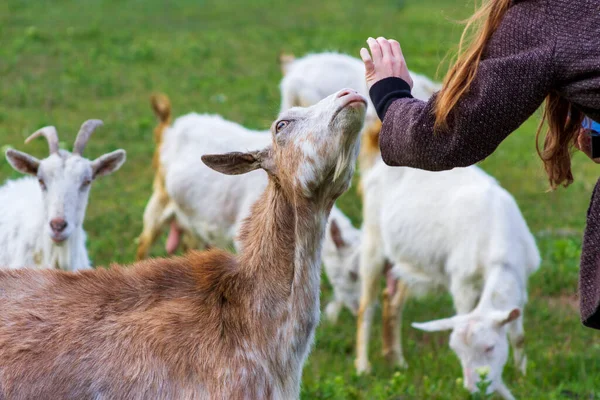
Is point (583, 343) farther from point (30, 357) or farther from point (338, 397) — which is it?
point (30, 357)

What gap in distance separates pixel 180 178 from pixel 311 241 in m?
5.13

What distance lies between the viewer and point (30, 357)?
330cm

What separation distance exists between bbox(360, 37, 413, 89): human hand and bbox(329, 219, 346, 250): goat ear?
5579 mm

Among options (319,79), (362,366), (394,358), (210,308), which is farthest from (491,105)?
(319,79)

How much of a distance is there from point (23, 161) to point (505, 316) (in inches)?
131

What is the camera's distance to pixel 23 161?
6168 mm

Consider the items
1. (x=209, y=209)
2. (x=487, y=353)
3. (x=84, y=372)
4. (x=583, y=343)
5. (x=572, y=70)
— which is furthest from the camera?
(x=209, y=209)

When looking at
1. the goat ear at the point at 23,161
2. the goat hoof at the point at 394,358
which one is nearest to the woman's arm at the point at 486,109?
the goat ear at the point at 23,161

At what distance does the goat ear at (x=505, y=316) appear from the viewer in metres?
5.96

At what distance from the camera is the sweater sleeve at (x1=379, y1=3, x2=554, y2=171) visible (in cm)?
262

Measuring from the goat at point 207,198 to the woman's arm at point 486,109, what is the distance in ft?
17.5

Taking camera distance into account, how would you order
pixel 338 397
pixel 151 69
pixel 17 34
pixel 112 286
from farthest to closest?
pixel 17 34 < pixel 151 69 < pixel 338 397 < pixel 112 286

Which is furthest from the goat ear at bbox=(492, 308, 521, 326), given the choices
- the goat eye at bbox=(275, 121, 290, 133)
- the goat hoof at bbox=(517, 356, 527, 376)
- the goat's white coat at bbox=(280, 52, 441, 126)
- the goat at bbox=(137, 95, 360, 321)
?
the goat's white coat at bbox=(280, 52, 441, 126)

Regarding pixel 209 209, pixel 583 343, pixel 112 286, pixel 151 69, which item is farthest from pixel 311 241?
pixel 151 69
